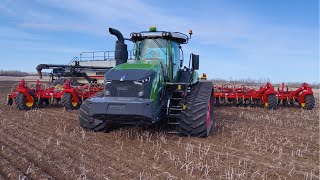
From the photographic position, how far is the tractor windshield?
849cm

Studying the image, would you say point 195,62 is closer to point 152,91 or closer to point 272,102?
point 152,91

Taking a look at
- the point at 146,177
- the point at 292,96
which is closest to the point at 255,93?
the point at 292,96

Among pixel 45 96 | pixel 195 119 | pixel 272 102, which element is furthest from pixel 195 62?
pixel 45 96

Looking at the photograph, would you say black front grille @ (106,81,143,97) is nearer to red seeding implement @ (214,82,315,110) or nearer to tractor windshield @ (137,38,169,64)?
tractor windshield @ (137,38,169,64)

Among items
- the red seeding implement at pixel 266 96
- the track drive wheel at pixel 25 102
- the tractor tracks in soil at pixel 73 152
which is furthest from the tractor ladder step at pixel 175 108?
the red seeding implement at pixel 266 96

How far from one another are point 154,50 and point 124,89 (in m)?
1.66

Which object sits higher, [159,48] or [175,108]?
[159,48]

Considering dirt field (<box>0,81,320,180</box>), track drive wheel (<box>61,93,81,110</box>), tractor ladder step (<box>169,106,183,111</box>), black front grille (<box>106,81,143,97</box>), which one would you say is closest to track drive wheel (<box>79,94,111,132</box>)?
dirt field (<box>0,81,320,180</box>)

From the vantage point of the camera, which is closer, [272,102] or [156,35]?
[156,35]

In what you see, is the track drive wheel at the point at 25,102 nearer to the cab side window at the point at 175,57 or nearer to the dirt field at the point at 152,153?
the dirt field at the point at 152,153

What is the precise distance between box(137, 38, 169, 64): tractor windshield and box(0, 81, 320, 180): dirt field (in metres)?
1.66

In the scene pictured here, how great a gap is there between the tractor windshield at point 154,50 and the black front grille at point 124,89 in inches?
55.6

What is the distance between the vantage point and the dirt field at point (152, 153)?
5.15 m

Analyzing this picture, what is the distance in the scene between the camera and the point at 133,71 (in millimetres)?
7477
